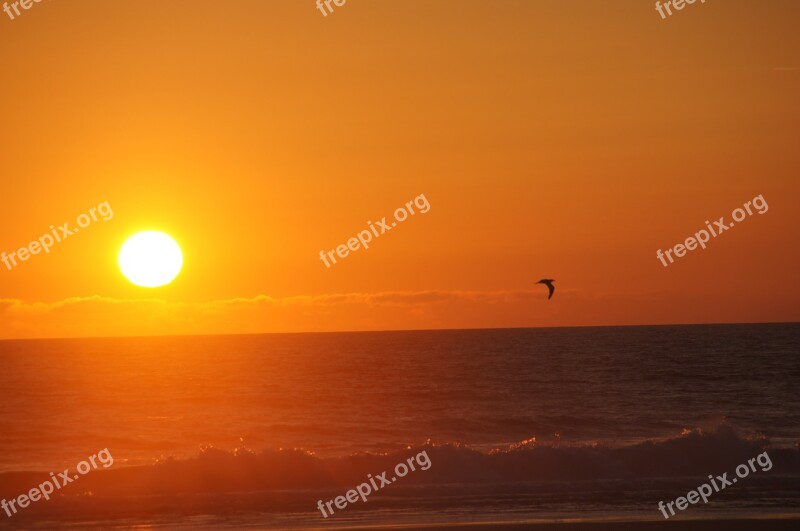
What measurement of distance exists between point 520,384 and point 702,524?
142 feet

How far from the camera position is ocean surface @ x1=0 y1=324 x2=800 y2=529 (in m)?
22.7

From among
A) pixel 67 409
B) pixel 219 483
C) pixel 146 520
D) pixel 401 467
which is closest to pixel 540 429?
pixel 401 467
